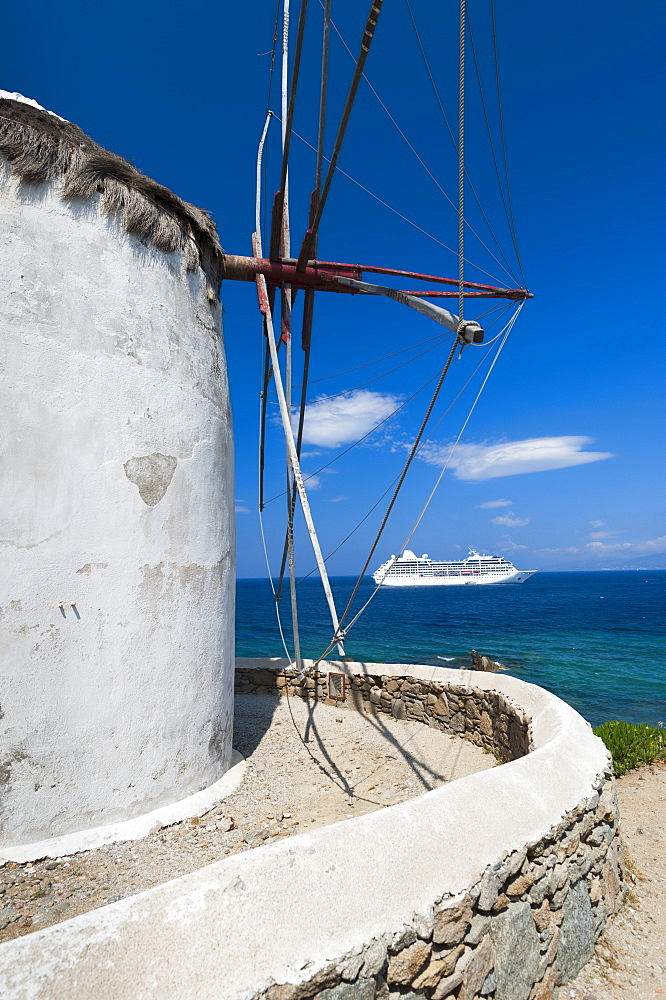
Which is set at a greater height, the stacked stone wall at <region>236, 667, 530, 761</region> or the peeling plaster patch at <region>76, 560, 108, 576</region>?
the peeling plaster patch at <region>76, 560, 108, 576</region>

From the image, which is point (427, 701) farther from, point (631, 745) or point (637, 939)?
point (637, 939)

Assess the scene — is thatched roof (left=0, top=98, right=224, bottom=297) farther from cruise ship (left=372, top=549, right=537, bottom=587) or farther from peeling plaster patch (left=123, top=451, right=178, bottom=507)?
cruise ship (left=372, top=549, right=537, bottom=587)

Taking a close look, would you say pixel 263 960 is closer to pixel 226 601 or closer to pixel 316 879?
pixel 316 879

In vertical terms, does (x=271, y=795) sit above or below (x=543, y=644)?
above

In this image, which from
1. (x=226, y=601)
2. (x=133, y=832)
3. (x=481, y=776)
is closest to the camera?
(x=481, y=776)

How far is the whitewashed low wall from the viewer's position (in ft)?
6.10

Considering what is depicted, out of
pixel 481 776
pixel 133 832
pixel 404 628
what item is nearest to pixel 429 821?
pixel 481 776

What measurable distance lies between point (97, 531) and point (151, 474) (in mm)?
655

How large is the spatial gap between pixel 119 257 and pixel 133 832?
4.63 metres

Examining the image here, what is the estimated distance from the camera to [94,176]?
4312mm

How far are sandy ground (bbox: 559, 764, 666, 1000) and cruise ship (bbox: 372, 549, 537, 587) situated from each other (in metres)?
87.8

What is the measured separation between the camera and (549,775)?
356cm

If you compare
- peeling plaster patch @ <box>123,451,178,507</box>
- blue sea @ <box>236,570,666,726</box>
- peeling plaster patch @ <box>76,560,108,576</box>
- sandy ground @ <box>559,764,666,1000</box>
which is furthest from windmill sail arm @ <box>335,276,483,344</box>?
blue sea @ <box>236,570,666,726</box>

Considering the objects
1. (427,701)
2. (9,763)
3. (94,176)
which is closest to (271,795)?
(9,763)
